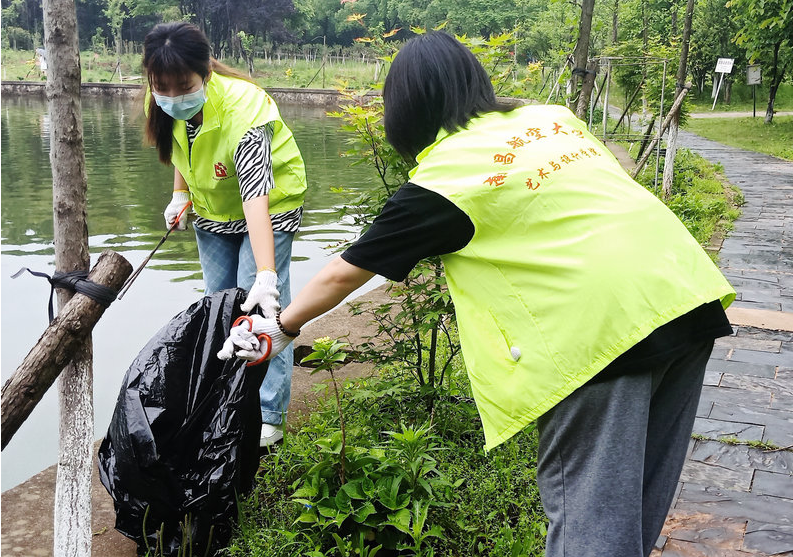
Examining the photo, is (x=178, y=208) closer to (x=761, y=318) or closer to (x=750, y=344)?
(x=750, y=344)

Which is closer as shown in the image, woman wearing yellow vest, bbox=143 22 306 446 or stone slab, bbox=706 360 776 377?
woman wearing yellow vest, bbox=143 22 306 446

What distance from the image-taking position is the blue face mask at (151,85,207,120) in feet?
9.18

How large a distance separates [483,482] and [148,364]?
1.23m

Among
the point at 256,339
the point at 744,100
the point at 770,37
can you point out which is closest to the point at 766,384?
the point at 256,339

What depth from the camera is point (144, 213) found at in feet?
33.8

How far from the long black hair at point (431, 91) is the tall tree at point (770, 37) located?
11.2 meters

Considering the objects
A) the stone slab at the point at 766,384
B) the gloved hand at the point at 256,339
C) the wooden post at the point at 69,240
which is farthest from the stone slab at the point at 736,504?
the wooden post at the point at 69,240

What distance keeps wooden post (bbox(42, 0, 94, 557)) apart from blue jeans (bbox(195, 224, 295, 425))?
75 cm

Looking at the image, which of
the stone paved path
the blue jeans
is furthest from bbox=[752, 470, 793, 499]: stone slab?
the blue jeans

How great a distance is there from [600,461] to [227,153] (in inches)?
74.2

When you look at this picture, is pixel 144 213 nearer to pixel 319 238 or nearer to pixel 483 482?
pixel 319 238

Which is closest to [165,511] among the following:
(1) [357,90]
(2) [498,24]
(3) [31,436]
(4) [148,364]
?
(4) [148,364]

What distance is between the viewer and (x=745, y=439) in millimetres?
3395

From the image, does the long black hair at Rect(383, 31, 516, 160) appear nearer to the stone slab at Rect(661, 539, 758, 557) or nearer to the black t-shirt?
the black t-shirt
